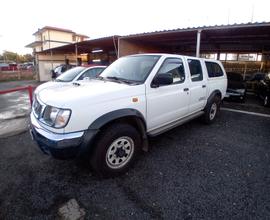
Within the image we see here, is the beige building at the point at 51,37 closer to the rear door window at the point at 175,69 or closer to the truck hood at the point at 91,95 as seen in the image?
the rear door window at the point at 175,69

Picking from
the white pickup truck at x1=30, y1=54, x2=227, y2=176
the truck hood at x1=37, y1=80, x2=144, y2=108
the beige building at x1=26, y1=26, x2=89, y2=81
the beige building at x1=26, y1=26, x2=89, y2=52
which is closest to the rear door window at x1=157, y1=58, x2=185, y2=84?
the white pickup truck at x1=30, y1=54, x2=227, y2=176

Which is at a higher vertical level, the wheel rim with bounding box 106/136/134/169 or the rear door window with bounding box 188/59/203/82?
the rear door window with bounding box 188/59/203/82

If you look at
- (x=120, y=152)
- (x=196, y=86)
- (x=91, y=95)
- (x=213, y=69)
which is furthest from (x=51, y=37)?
(x=120, y=152)

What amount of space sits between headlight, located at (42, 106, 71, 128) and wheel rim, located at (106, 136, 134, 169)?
0.77 m

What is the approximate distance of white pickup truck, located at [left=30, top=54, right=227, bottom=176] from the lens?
7.26 ft

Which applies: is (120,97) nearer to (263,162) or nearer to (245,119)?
(263,162)

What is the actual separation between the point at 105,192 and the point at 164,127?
63.2 inches

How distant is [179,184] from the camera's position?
103 inches

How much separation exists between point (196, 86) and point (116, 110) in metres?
2.37

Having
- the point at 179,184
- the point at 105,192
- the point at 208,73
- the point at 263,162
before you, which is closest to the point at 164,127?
the point at 179,184

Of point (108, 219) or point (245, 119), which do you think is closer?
point (108, 219)

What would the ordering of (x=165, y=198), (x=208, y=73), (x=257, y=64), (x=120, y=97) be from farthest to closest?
(x=257, y=64), (x=208, y=73), (x=120, y=97), (x=165, y=198)

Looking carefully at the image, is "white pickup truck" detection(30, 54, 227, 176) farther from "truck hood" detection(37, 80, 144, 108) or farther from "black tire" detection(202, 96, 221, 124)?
"black tire" detection(202, 96, 221, 124)

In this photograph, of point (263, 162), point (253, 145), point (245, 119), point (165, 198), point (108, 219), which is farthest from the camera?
point (245, 119)
